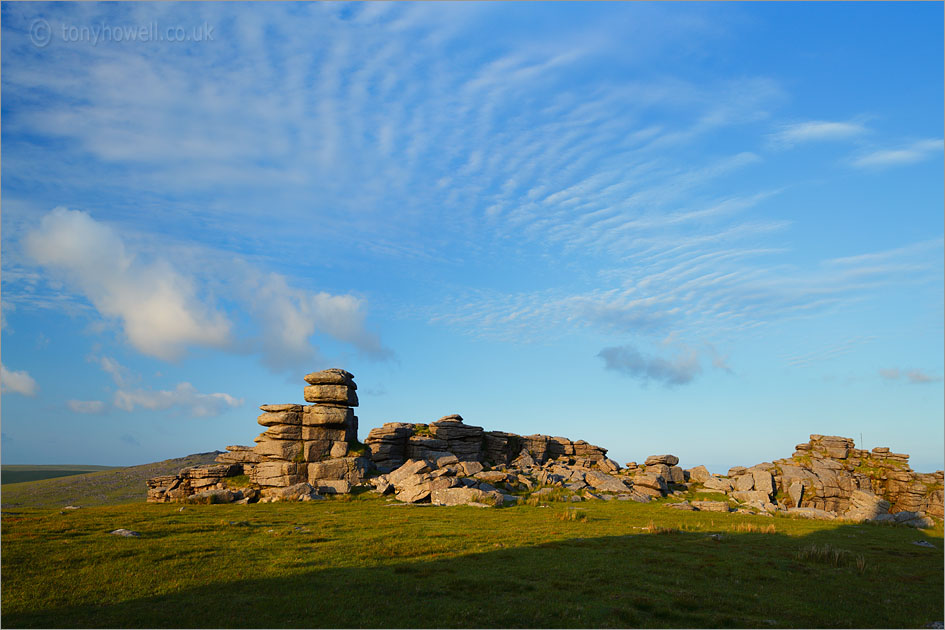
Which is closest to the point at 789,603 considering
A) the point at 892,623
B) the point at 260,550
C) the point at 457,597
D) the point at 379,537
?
the point at 892,623

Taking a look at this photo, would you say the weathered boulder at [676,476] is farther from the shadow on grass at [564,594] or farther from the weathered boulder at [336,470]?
the shadow on grass at [564,594]

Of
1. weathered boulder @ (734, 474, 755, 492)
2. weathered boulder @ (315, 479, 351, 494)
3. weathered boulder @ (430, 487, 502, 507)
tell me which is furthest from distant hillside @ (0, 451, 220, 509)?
weathered boulder @ (734, 474, 755, 492)

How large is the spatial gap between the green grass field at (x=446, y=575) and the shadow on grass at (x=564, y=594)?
0.07 metres

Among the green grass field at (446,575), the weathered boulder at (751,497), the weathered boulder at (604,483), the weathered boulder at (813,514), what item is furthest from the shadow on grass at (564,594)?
the weathered boulder at (751,497)

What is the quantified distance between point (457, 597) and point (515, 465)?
145 ft

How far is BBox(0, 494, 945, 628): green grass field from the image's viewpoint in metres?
13.8

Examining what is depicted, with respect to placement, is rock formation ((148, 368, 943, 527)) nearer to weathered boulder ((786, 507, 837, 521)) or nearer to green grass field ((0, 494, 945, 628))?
weathered boulder ((786, 507, 837, 521))

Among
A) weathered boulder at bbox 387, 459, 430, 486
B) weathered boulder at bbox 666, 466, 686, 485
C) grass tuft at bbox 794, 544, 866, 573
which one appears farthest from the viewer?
weathered boulder at bbox 666, 466, 686, 485

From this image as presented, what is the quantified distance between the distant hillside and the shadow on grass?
60839 mm

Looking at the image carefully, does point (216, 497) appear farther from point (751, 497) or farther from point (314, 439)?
point (751, 497)

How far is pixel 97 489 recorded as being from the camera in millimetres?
81250

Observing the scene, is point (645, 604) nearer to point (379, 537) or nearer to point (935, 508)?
point (379, 537)

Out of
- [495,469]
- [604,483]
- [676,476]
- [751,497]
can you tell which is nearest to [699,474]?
[676,476]

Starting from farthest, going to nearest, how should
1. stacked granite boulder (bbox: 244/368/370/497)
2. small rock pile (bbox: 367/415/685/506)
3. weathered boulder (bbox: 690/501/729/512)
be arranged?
stacked granite boulder (bbox: 244/368/370/497), weathered boulder (bbox: 690/501/729/512), small rock pile (bbox: 367/415/685/506)
